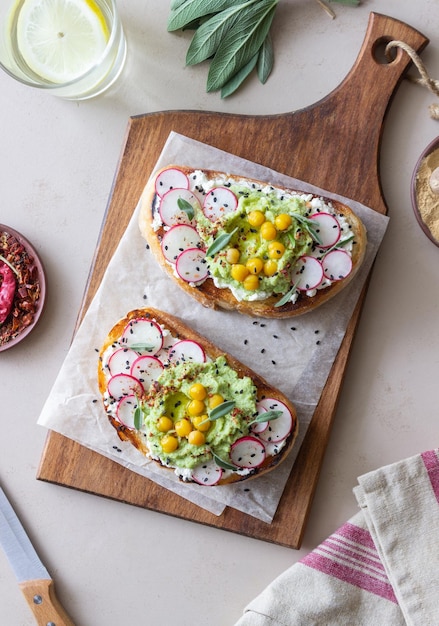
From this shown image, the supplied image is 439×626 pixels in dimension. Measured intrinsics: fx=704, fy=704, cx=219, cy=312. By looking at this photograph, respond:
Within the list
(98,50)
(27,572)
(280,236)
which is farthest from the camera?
(27,572)

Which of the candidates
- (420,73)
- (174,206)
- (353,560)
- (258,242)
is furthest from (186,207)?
(353,560)

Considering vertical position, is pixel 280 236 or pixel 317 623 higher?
pixel 280 236

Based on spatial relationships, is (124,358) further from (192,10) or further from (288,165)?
(192,10)

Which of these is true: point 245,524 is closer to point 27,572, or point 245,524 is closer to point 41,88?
point 27,572

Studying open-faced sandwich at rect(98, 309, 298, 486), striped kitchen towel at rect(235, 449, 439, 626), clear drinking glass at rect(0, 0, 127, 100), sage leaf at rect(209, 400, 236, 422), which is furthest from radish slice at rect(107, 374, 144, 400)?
clear drinking glass at rect(0, 0, 127, 100)

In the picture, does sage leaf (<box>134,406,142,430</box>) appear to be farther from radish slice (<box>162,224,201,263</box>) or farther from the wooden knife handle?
the wooden knife handle

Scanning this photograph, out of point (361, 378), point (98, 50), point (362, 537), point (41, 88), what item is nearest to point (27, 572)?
point (362, 537)
